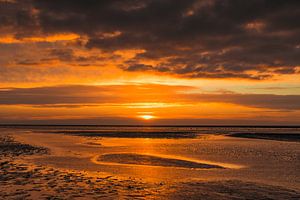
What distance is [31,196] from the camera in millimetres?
15477

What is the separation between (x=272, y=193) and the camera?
55.5 feet

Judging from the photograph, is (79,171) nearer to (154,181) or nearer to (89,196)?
(154,181)

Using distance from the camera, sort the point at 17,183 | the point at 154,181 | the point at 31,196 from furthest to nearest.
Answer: the point at 154,181, the point at 17,183, the point at 31,196

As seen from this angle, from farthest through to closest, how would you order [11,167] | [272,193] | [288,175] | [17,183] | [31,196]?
[11,167], [288,175], [17,183], [272,193], [31,196]

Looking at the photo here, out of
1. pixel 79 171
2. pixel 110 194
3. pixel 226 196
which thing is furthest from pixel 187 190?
pixel 79 171

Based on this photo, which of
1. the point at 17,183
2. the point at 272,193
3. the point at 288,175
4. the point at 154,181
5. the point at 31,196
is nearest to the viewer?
the point at 31,196

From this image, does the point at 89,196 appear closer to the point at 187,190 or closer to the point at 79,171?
the point at 187,190

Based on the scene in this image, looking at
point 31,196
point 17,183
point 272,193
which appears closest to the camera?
point 31,196

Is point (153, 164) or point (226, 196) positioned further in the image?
point (153, 164)

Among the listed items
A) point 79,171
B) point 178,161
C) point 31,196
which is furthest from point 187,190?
point 178,161

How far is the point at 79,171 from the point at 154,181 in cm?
605

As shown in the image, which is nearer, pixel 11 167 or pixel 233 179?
pixel 233 179

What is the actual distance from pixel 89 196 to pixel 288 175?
43.1 ft

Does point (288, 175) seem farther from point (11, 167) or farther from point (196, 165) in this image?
point (11, 167)
